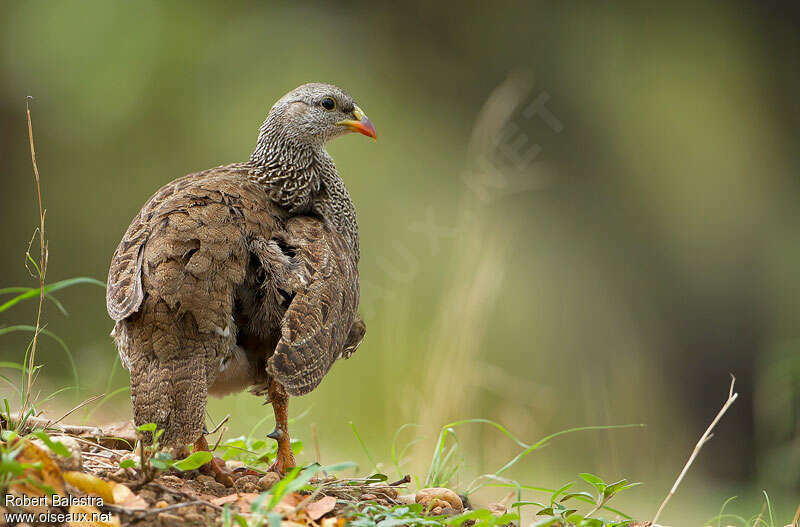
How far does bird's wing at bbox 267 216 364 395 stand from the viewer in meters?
3.24

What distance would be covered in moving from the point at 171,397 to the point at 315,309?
680mm

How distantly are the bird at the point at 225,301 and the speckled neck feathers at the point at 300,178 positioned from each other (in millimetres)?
26

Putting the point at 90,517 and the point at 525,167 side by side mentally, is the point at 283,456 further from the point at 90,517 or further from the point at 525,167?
the point at 525,167

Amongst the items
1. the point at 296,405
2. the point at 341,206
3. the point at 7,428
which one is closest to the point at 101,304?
the point at 296,405

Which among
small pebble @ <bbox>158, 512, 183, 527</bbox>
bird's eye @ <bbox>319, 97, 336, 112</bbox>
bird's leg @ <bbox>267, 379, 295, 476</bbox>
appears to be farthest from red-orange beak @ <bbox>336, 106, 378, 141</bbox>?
small pebble @ <bbox>158, 512, 183, 527</bbox>

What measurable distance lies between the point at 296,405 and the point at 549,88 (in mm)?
4381

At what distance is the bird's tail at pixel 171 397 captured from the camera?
3.02m

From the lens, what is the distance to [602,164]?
30.5ft

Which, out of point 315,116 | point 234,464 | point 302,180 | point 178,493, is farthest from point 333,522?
point 315,116

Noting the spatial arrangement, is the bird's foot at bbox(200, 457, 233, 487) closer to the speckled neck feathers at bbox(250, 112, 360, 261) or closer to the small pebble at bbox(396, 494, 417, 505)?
the small pebble at bbox(396, 494, 417, 505)

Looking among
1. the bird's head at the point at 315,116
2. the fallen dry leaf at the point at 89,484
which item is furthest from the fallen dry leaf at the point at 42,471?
the bird's head at the point at 315,116

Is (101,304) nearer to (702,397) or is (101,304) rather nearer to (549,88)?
(549,88)

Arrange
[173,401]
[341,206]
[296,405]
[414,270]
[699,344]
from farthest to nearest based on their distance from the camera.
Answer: [699,344] < [414,270] < [296,405] < [341,206] < [173,401]

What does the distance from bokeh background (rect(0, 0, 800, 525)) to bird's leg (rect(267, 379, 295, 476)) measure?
3665mm
